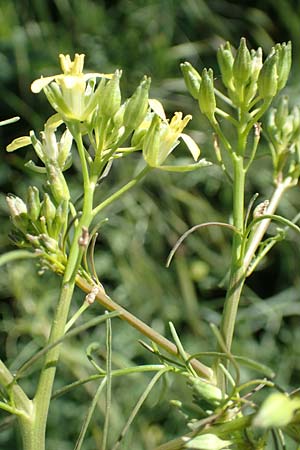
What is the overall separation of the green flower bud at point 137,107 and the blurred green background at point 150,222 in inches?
39.9

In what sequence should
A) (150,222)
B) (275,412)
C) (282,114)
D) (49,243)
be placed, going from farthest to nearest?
(150,222)
(282,114)
(49,243)
(275,412)

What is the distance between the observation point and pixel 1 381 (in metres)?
0.38

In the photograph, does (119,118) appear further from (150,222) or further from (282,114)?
(150,222)

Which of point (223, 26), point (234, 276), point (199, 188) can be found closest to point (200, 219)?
point (199, 188)

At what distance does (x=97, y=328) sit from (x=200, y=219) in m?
0.29

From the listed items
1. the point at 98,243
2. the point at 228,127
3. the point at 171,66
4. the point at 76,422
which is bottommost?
the point at 76,422

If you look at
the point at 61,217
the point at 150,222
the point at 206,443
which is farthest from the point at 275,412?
the point at 150,222

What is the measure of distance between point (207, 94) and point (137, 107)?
62 mm

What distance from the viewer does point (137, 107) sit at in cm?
42

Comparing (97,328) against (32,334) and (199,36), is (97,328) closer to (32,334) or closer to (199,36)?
(32,334)

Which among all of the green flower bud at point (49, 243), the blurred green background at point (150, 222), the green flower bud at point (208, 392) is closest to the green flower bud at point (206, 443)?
the green flower bud at point (208, 392)

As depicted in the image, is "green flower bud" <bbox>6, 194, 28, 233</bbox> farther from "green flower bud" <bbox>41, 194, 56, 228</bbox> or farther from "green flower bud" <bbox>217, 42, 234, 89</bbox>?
"green flower bud" <bbox>217, 42, 234, 89</bbox>

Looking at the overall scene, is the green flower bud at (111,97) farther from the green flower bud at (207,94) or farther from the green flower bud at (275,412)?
the green flower bud at (275,412)

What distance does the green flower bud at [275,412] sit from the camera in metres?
0.29
